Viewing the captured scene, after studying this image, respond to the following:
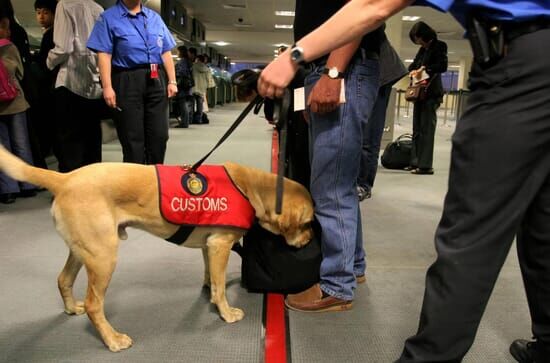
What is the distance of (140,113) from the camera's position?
3.06 m

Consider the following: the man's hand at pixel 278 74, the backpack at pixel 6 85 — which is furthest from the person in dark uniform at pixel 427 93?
the man's hand at pixel 278 74

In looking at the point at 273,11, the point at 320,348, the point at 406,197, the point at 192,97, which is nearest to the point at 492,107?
the point at 320,348

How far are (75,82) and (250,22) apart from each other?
48.9ft

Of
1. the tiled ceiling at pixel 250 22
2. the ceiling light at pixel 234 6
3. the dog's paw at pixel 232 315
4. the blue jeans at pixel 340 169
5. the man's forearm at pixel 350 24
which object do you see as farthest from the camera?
the ceiling light at pixel 234 6

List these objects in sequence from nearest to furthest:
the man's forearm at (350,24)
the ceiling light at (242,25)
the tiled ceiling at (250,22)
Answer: the man's forearm at (350,24)
the tiled ceiling at (250,22)
the ceiling light at (242,25)

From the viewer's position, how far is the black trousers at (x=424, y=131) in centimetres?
536

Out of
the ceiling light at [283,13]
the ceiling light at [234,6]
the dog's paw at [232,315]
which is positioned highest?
the ceiling light at [234,6]

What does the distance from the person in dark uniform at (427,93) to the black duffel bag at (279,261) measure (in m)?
3.76

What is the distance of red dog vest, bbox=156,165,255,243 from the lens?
179 cm

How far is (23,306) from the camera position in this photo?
2.04m

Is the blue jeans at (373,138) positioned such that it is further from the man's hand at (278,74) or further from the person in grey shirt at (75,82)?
the person in grey shirt at (75,82)

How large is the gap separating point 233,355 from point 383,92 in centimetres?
162

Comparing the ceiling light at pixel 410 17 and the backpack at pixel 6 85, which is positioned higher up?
the ceiling light at pixel 410 17

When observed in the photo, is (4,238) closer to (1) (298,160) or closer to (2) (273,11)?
(1) (298,160)
